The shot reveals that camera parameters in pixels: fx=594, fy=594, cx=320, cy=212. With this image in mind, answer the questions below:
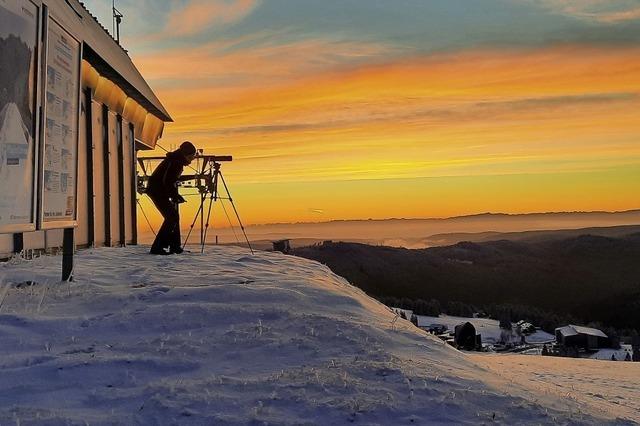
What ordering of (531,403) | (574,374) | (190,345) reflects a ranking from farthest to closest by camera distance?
(574,374) → (190,345) → (531,403)

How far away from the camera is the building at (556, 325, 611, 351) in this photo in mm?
65500

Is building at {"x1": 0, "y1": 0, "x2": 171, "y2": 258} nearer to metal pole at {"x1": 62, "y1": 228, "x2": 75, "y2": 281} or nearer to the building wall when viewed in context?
metal pole at {"x1": 62, "y1": 228, "x2": 75, "y2": 281}

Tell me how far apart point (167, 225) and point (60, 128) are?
4.70 meters

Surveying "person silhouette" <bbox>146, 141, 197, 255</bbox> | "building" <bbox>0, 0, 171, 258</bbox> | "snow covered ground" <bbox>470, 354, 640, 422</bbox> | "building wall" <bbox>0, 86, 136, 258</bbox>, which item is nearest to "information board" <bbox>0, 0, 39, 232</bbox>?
"building" <bbox>0, 0, 171, 258</bbox>

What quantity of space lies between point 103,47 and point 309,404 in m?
12.7

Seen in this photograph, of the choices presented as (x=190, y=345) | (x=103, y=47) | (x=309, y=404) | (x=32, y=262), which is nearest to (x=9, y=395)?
(x=190, y=345)

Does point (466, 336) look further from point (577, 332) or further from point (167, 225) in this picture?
point (577, 332)

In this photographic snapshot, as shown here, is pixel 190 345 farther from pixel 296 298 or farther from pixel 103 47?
pixel 103 47

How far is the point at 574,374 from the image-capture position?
8789 mm

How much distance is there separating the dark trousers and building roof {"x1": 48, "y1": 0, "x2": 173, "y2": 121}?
339 cm

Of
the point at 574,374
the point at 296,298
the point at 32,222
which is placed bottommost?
the point at 574,374

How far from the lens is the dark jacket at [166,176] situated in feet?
39.0

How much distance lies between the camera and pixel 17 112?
633 centimetres

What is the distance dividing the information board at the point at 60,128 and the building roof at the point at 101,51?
1.07ft
